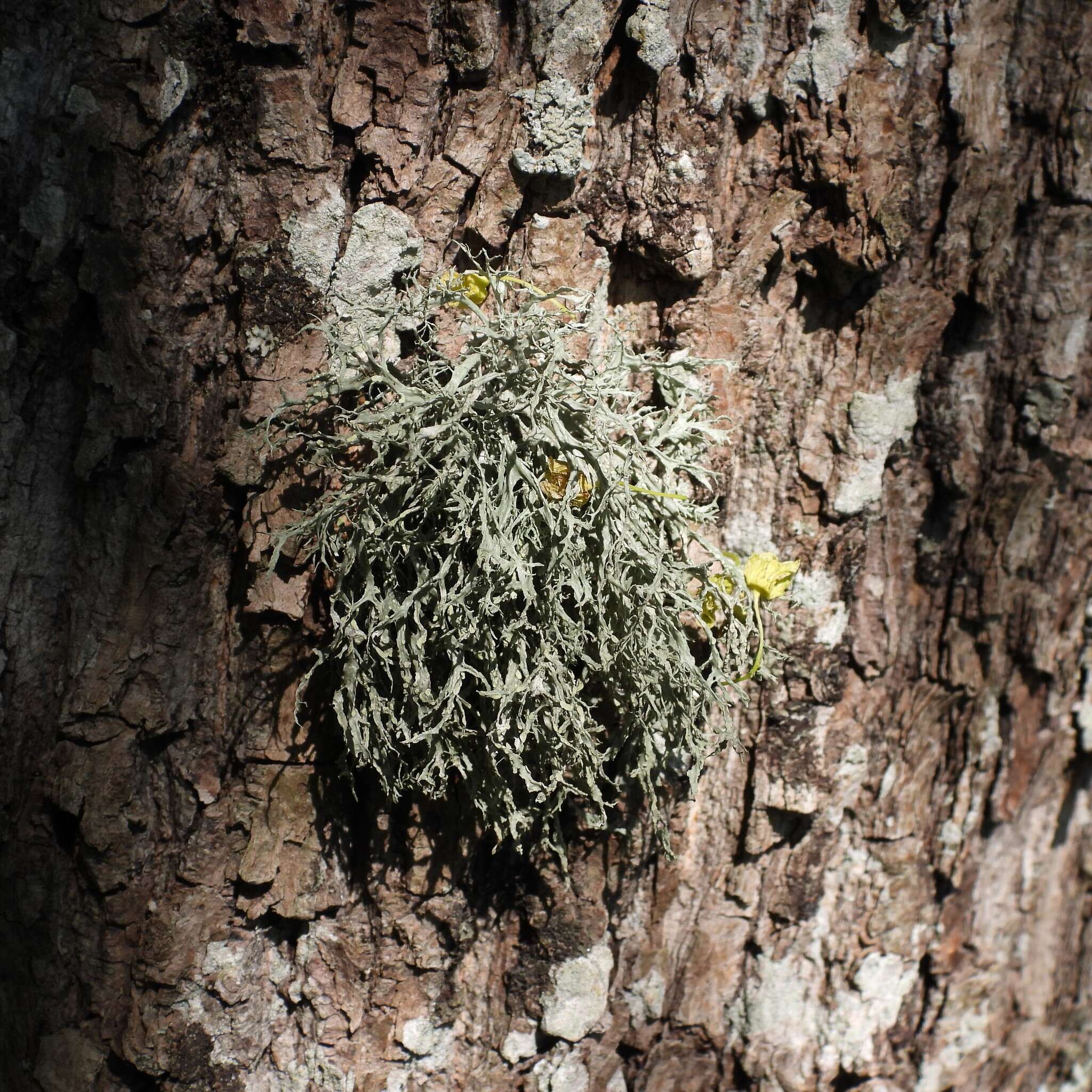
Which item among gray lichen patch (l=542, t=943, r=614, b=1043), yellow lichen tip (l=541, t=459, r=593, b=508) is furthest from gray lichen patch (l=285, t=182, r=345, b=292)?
gray lichen patch (l=542, t=943, r=614, b=1043)

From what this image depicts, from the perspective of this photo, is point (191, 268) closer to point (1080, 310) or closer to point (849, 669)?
point (849, 669)

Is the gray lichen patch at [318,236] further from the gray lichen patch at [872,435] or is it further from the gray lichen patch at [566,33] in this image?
the gray lichen patch at [872,435]

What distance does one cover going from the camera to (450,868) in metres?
1.49

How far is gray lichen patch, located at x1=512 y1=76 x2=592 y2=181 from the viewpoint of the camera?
1.35 meters

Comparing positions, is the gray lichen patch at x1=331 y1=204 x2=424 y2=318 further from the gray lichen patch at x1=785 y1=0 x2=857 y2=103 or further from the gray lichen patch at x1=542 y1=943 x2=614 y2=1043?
the gray lichen patch at x1=542 y1=943 x2=614 y2=1043

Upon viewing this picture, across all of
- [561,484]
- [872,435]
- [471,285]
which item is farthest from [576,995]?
[471,285]

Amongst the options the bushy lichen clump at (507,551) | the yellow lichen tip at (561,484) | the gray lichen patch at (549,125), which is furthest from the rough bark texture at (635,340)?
the yellow lichen tip at (561,484)

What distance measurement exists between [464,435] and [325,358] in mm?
309

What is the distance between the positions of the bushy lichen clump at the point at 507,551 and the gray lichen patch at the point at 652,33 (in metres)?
0.41

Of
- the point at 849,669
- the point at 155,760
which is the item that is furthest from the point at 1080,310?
the point at 155,760

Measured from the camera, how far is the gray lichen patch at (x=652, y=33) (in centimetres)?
136

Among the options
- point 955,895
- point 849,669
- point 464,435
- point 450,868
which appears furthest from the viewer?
point 955,895

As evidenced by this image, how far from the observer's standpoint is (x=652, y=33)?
136 centimetres

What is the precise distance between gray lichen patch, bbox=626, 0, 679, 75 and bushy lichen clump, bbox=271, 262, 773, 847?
41 centimetres
